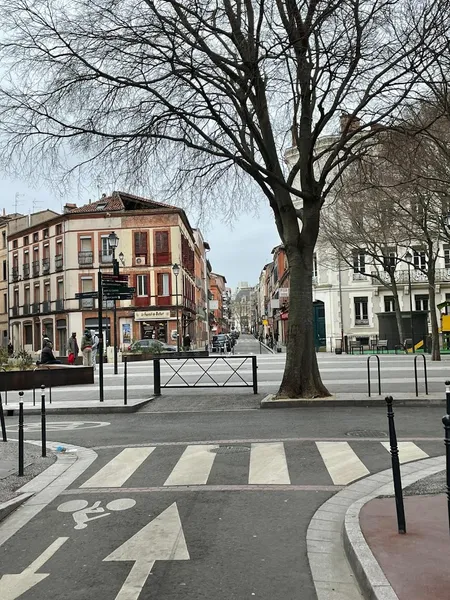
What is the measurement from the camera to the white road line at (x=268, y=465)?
23.7ft

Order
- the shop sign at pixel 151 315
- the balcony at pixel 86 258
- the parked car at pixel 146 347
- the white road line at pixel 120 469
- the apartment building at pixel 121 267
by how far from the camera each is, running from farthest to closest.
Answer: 1. the balcony at pixel 86 258
2. the apartment building at pixel 121 267
3. the shop sign at pixel 151 315
4. the parked car at pixel 146 347
5. the white road line at pixel 120 469

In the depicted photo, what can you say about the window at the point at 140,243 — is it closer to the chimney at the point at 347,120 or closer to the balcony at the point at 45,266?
the balcony at the point at 45,266

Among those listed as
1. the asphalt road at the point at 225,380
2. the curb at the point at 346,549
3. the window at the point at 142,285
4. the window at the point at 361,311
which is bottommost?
the curb at the point at 346,549

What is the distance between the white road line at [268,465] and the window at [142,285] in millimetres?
A: 45588

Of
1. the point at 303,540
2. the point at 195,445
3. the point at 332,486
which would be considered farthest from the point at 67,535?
the point at 195,445

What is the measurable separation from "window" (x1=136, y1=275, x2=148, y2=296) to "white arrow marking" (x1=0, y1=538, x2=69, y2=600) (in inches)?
1955

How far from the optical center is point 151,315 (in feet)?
176

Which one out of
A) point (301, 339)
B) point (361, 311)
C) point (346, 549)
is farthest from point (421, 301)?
point (346, 549)

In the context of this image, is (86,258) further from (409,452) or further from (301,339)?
(409,452)

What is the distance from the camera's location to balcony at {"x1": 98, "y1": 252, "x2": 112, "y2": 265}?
53969 mm

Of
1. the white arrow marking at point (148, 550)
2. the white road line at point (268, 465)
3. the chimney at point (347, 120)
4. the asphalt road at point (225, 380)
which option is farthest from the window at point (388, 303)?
the white arrow marking at point (148, 550)

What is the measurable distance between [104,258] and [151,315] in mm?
6839

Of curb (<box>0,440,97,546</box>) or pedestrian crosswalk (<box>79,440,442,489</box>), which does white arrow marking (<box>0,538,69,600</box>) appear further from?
pedestrian crosswalk (<box>79,440,442,489</box>)

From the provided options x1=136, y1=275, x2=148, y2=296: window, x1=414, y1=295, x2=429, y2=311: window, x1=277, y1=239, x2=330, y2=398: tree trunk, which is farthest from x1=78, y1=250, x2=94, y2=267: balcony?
x1=277, y1=239, x2=330, y2=398: tree trunk
